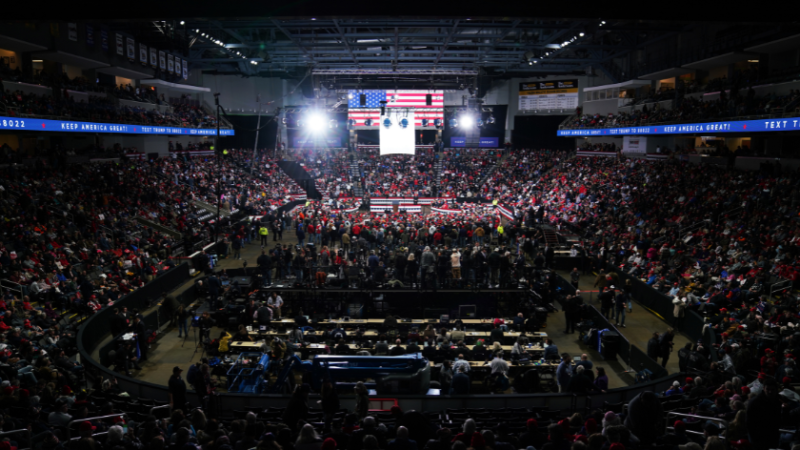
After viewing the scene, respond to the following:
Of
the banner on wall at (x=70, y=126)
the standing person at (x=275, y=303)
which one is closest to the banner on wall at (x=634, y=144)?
the standing person at (x=275, y=303)

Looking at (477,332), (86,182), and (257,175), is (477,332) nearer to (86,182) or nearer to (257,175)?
(86,182)

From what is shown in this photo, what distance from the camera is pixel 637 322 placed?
1686 centimetres

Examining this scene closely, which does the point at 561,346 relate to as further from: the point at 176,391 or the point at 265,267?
the point at 265,267

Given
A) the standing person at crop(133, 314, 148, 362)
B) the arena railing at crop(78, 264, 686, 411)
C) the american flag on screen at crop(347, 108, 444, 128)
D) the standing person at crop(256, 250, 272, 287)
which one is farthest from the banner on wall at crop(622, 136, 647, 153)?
the standing person at crop(133, 314, 148, 362)

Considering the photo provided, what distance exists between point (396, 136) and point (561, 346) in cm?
3055

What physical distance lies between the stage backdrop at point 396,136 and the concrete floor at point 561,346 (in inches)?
1044

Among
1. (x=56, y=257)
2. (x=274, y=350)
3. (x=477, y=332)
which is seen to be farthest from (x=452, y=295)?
A: (x=56, y=257)

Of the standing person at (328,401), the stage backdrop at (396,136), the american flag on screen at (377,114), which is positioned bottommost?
the standing person at (328,401)

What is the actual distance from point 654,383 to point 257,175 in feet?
123

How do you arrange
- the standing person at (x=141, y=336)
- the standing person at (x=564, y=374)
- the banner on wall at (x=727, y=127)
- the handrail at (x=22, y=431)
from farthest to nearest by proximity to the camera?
the banner on wall at (x=727, y=127)
the standing person at (x=141, y=336)
the standing person at (x=564, y=374)
the handrail at (x=22, y=431)

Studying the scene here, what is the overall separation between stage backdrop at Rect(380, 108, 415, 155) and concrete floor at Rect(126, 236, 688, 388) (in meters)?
26.5

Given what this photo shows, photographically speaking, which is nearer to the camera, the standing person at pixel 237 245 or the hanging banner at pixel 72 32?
the standing person at pixel 237 245

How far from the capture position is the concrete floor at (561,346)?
1288 centimetres

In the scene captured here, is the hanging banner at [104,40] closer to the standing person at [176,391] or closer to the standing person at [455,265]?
the standing person at [455,265]
